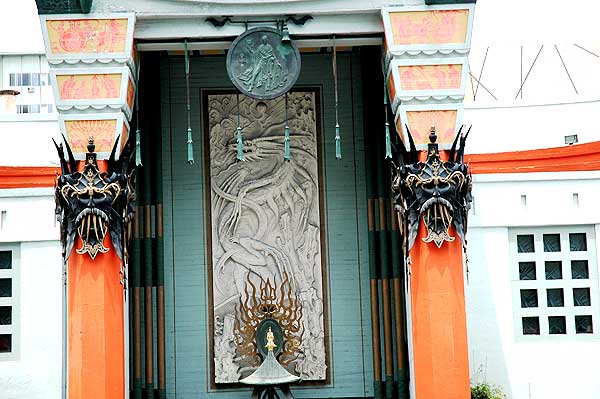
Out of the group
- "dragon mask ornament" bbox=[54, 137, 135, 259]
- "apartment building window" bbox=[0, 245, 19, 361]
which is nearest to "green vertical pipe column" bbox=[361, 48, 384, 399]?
"dragon mask ornament" bbox=[54, 137, 135, 259]

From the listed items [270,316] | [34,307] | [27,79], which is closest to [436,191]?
[270,316]

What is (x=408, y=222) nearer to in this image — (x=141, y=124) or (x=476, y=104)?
(x=141, y=124)

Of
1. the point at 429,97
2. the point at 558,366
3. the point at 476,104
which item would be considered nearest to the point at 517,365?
the point at 558,366

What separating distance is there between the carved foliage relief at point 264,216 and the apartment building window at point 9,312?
9.78 feet

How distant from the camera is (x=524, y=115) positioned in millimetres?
22688

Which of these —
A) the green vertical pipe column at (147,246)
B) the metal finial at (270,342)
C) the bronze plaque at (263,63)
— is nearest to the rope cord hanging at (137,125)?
the green vertical pipe column at (147,246)

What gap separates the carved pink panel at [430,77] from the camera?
578 inches

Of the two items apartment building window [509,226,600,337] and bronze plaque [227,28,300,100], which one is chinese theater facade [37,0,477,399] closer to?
bronze plaque [227,28,300,100]

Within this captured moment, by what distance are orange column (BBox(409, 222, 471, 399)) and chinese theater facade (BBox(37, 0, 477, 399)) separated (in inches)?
1.0

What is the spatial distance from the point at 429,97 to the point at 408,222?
1726 mm

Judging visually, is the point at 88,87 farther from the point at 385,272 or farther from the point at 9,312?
the point at 385,272

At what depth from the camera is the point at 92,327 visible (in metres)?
14.1

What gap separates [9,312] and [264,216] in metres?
4.14

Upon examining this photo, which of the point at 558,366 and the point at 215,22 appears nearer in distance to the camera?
the point at 215,22
